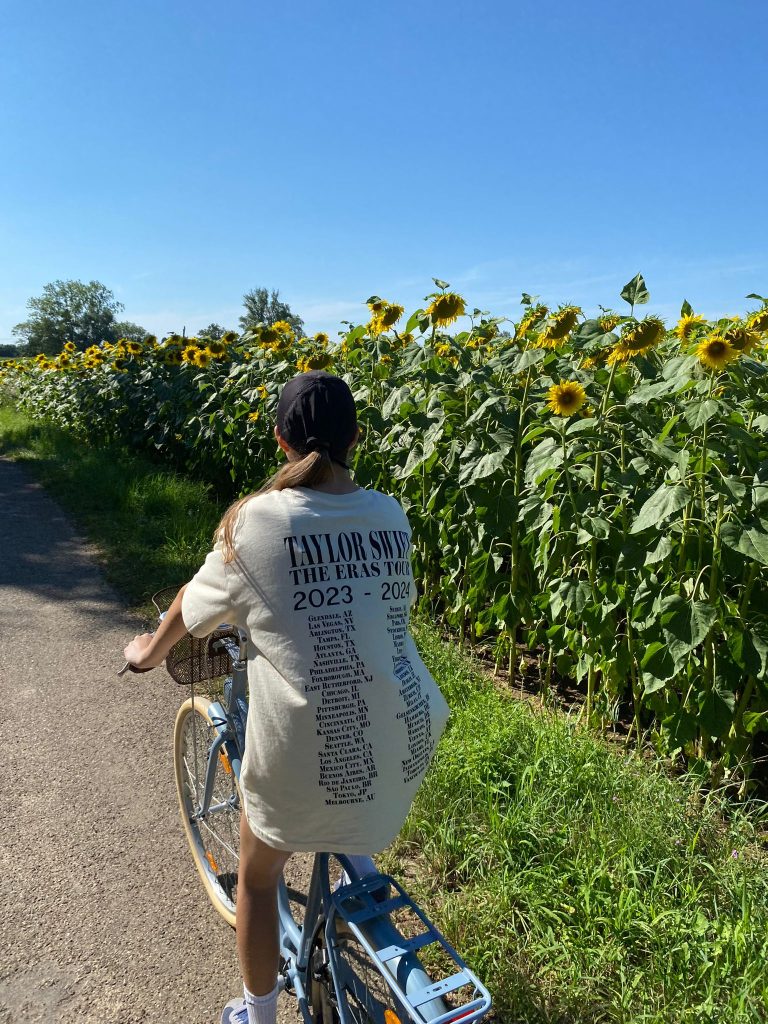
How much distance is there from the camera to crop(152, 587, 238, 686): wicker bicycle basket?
2182 mm

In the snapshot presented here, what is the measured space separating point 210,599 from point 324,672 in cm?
31

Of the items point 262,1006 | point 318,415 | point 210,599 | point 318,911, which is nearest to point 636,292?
point 318,415

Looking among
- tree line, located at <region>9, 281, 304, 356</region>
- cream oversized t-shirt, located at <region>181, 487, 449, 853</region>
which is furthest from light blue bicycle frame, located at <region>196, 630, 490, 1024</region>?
tree line, located at <region>9, 281, 304, 356</region>

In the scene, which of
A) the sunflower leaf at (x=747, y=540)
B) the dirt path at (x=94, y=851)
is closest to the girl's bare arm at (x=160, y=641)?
the dirt path at (x=94, y=851)

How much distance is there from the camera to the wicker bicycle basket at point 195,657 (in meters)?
2.18

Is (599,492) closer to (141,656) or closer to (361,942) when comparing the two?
(141,656)

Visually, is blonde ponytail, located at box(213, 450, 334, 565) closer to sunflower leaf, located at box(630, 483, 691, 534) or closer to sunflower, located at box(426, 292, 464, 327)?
sunflower leaf, located at box(630, 483, 691, 534)

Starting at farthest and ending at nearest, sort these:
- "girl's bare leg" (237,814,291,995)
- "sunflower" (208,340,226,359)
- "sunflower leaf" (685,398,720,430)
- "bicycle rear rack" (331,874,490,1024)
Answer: "sunflower" (208,340,226,359) → "sunflower leaf" (685,398,720,430) → "girl's bare leg" (237,814,291,995) → "bicycle rear rack" (331,874,490,1024)

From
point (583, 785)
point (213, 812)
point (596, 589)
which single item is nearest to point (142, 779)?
point (213, 812)

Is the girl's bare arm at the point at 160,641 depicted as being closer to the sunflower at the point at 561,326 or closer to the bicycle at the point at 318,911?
→ the bicycle at the point at 318,911

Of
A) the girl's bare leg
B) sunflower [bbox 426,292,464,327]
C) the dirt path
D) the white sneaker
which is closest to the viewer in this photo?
the girl's bare leg

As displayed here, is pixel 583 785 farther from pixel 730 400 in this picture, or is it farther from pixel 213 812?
pixel 730 400

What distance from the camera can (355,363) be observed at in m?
5.24

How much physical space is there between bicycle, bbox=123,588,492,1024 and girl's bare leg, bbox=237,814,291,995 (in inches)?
3.2
